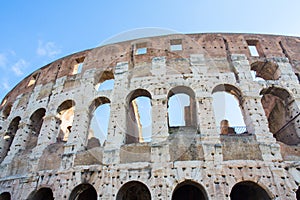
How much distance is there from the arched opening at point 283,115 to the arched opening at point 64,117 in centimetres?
966

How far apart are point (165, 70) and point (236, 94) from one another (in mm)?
3522

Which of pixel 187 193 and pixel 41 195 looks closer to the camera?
pixel 41 195

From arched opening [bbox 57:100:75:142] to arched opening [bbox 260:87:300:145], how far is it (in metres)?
9.66

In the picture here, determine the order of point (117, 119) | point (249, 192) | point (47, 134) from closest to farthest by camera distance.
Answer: point (249, 192)
point (117, 119)
point (47, 134)

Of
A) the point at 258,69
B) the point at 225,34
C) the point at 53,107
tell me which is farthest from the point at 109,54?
the point at 258,69

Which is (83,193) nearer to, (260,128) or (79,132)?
(79,132)

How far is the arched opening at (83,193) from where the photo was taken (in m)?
7.90

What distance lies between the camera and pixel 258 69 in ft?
35.7

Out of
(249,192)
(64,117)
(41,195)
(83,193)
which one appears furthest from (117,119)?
(249,192)

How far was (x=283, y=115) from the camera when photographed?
10539 millimetres

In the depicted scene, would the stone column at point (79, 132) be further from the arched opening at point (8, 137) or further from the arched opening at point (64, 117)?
the arched opening at point (8, 137)

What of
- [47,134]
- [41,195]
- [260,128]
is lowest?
[41,195]

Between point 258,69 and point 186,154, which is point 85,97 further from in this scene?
point 258,69

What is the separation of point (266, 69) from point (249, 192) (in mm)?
6146
